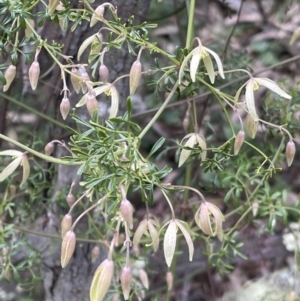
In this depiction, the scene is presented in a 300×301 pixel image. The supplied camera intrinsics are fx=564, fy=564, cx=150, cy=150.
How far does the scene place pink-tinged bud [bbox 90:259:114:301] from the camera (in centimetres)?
66

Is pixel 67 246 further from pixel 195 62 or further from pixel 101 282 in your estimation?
pixel 195 62

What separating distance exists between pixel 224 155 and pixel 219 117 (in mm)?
1027

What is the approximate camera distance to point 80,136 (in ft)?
2.22

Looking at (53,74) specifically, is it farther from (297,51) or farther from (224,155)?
(297,51)

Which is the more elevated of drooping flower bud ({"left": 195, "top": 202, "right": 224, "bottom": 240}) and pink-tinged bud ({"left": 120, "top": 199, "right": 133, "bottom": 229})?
pink-tinged bud ({"left": 120, "top": 199, "right": 133, "bottom": 229})

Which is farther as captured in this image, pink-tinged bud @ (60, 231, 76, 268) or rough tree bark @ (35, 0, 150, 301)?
rough tree bark @ (35, 0, 150, 301)

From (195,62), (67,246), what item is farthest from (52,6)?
(67,246)

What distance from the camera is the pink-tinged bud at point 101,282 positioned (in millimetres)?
658

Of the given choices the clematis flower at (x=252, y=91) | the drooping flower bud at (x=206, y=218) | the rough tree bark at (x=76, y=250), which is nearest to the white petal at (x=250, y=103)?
the clematis flower at (x=252, y=91)

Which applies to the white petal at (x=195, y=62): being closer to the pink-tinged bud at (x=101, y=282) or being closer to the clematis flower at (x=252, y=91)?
the clematis flower at (x=252, y=91)

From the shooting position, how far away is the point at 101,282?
66 centimetres

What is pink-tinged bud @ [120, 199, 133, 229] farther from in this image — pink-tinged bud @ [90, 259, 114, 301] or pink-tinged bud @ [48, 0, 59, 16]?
pink-tinged bud @ [48, 0, 59, 16]

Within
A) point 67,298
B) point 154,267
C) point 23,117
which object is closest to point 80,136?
point 67,298

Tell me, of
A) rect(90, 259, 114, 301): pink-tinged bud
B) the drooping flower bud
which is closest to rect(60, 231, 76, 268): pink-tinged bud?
rect(90, 259, 114, 301): pink-tinged bud
